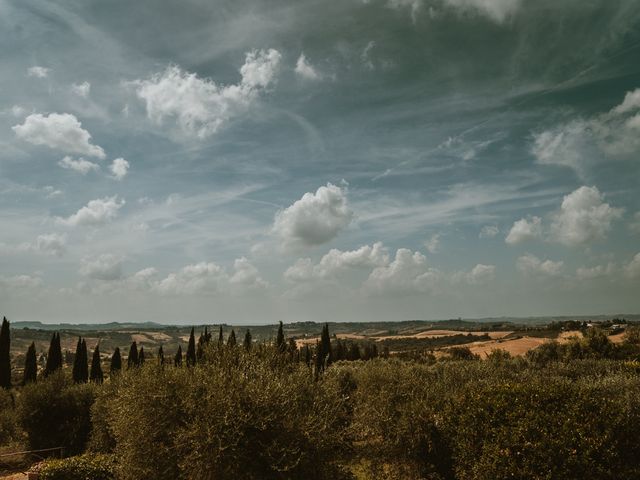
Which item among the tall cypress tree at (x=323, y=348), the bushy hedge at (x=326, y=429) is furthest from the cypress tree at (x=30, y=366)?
the bushy hedge at (x=326, y=429)

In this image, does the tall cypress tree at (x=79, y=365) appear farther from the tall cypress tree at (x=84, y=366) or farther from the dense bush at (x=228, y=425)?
the dense bush at (x=228, y=425)

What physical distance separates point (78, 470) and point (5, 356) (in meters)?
49.7

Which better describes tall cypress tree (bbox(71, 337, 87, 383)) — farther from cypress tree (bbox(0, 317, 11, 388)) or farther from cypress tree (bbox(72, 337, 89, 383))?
cypress tree (bbox(0, 317, 11, 388))

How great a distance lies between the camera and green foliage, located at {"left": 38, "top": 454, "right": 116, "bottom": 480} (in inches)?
891

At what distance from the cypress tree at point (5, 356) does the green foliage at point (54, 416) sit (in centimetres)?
3284

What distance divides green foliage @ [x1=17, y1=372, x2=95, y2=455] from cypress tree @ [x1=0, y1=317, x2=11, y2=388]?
108ft

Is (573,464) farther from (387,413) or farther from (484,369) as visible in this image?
(484,369)

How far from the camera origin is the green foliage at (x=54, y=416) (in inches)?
1284

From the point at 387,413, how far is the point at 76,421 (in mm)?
25703

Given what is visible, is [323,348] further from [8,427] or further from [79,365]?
[8,427]

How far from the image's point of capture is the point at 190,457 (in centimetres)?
1492

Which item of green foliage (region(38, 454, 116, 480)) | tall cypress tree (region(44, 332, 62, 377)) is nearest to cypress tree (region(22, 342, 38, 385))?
tall cypress tree (region(44, 332, 62, 377))

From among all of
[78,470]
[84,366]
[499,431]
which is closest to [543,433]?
[499,431]

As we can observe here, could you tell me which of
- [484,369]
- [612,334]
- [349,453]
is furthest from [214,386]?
[612,334]
